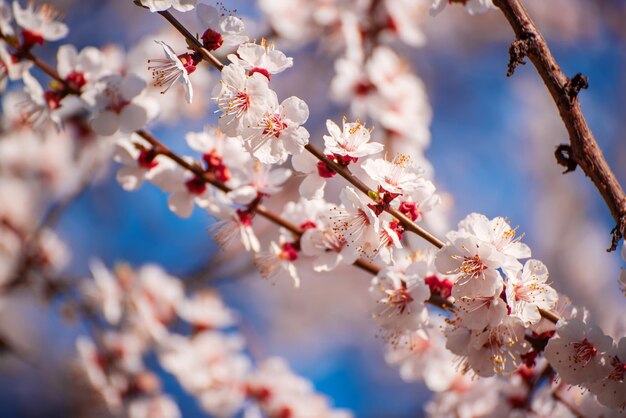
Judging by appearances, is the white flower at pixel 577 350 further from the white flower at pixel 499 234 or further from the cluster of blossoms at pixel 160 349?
the cluster of blossoms at pixel 160 349

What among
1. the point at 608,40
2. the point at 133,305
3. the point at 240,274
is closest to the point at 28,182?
the point at 133,305

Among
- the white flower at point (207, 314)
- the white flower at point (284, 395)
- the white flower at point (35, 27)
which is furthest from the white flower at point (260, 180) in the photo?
the white flower at point (207, 314)

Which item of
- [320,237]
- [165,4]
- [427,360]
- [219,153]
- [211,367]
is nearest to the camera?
[165,4]

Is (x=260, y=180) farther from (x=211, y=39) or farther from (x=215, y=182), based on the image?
(x=211, y=39)

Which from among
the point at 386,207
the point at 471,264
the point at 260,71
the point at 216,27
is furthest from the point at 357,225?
the point at 216,27

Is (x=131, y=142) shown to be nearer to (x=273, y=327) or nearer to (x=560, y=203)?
(x=273, y=327)

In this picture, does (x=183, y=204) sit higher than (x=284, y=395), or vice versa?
(x=183, y=204)

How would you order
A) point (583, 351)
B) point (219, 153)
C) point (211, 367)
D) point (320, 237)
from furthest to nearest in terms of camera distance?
point (211, 367), point (219, 153), point (320, 237), point (583, 351)
